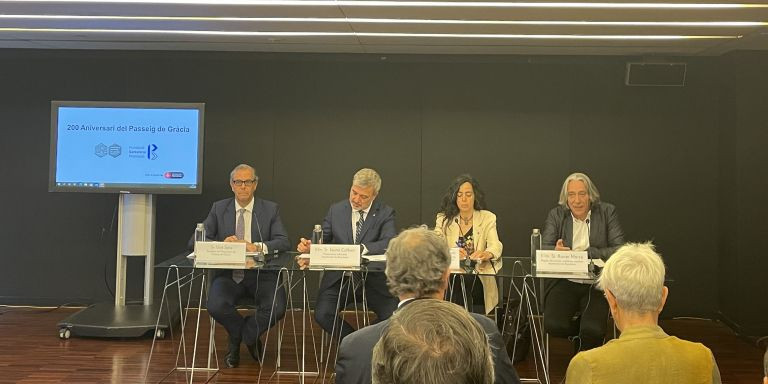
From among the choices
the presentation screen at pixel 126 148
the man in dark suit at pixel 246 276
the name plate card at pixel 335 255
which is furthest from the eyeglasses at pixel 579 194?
the presentation screen at pixel 126 148

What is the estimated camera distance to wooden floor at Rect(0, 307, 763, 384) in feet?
17.0

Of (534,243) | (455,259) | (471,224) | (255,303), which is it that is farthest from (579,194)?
(255,303)

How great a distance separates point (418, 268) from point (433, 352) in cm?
151

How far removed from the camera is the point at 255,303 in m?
5.52

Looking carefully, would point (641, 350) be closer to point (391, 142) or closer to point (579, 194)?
point (579, 194)

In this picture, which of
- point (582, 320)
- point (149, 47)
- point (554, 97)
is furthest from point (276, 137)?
point (582, 320)

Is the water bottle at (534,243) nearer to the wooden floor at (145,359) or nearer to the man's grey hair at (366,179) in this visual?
the wooden floor at (145,359)

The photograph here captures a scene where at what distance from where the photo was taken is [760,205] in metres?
6.79

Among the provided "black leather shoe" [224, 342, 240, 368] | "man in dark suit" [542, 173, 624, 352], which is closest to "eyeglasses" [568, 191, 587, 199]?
"man in dark suit" [542, 173, 624, 352]

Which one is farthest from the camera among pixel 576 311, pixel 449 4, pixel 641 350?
pixel 576 311

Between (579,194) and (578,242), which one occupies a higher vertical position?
(579,194)

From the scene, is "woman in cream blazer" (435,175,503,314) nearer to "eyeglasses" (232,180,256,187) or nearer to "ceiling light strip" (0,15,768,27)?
"ceiling light strip" (0,15,768,27)

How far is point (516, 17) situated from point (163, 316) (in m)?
3.56

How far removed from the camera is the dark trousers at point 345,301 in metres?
5.38
